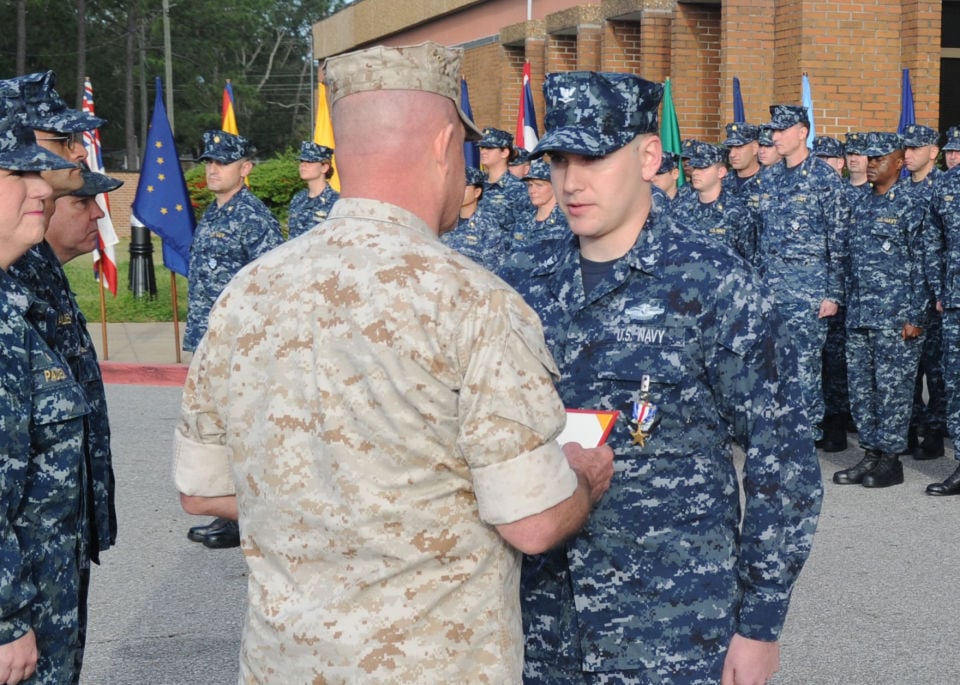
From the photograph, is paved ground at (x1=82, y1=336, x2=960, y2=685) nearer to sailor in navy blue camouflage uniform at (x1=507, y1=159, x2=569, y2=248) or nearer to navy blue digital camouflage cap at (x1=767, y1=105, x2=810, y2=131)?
navy blue digital camouflage cap at (x1=767, y1=105, x2=810, y2=131)

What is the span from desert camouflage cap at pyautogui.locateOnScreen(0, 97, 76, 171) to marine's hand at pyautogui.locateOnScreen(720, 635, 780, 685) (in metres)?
1.86

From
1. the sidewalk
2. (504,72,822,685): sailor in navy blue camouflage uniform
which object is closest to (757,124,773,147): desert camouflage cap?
the sidewalk

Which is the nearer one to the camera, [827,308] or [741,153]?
[827,308]

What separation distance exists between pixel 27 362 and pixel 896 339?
682 centimetres

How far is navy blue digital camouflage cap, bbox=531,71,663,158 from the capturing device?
280cm

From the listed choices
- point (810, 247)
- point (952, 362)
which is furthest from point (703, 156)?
point (952, 362)

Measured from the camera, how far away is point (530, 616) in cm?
278

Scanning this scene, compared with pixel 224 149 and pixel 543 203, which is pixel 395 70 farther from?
pixel 543 203

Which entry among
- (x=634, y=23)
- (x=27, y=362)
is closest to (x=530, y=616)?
(x=27, y=362)

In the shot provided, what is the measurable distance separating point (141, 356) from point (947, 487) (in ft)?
27.6

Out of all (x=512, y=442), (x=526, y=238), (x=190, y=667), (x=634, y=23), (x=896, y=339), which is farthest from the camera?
(x=634, y=23)

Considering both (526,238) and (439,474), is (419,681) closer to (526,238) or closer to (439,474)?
(439,474)

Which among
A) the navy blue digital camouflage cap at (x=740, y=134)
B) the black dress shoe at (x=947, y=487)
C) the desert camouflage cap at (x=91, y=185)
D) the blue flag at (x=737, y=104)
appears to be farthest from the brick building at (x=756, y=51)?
the desert camouflage cap at (x=91, y=185)

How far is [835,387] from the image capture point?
31.2 feet
